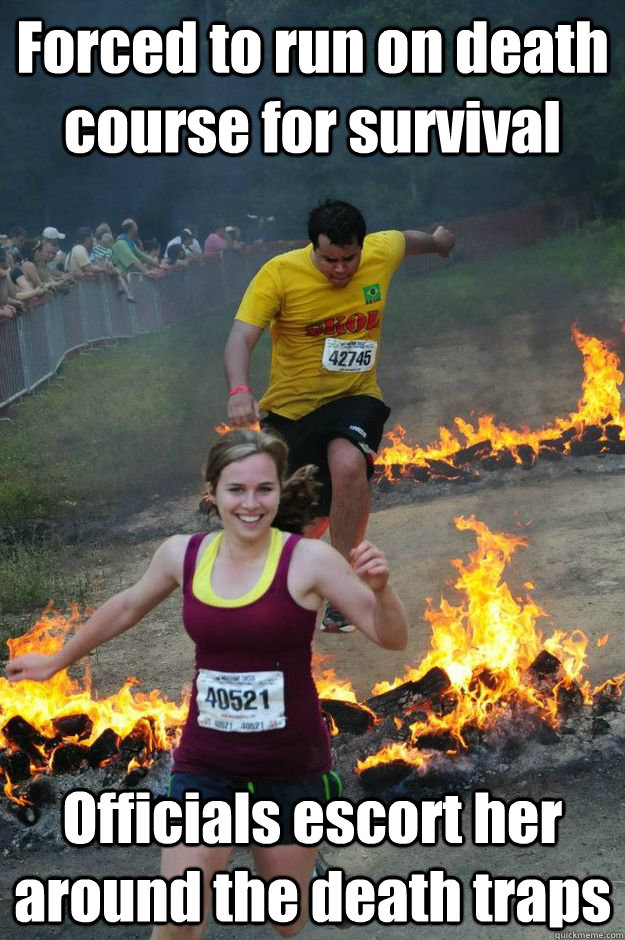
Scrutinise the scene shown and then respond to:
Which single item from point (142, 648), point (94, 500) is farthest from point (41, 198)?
point (142, 648)

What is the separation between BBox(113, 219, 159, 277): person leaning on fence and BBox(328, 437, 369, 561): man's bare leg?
45.3 ft

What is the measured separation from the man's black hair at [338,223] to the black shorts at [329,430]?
91 cm

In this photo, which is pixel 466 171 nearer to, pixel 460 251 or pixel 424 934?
pixel 460 251

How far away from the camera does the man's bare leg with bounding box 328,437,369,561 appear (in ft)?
23.7

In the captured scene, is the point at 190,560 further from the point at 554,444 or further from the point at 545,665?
the point at 554,444

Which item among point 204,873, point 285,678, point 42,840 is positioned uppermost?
point 285,678

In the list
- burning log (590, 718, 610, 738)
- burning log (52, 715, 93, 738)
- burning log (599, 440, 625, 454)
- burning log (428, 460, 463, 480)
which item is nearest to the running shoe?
burning log (52, 715, 93, 738)

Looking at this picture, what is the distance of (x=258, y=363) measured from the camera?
59.4ft

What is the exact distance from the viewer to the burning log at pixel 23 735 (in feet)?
21.1

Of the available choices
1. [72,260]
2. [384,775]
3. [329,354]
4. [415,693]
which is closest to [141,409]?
[72,260]

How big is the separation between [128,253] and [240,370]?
14.4 m

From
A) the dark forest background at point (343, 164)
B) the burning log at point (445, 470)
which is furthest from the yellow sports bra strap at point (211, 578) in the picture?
the dark forest background at point (343, 164)

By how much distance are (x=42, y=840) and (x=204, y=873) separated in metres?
2.02

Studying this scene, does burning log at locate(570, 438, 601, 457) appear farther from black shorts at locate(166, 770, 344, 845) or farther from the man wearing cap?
black shorts at locate(166, 770, 344, 845)
